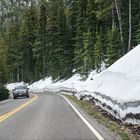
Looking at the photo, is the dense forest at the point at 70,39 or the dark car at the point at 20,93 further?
the dense forest at the point at 70,39

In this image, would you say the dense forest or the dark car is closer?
the dark car

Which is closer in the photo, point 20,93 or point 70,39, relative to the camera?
point 20,93

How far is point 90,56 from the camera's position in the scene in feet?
205

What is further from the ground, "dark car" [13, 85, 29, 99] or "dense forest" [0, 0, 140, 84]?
"dense forest" [0, 0, 140, 84]

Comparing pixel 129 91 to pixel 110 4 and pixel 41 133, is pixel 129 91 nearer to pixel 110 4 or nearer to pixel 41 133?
pixel 41 133

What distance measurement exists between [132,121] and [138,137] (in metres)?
1.58

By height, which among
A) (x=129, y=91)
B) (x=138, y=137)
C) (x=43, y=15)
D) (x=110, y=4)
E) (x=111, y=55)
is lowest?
(x=138, y=137)

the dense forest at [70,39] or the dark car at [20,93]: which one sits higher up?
the dense forest at [70,39]

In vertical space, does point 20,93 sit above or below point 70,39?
below

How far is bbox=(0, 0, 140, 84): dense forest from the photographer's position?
51.9 m

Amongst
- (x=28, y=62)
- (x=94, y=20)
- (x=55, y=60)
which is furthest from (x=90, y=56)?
(x=28, y=62)

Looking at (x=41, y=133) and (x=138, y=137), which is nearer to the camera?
(x=138, y=137)

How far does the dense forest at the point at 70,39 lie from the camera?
51912 millimetres

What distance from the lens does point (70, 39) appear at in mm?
77375
